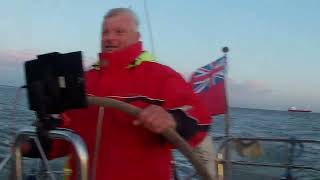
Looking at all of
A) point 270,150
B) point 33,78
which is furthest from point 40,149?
point 270,150

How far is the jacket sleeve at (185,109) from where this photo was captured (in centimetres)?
213

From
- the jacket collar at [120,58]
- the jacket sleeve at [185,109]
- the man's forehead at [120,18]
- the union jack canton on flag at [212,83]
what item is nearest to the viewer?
the jacket sleeve at [185,109]

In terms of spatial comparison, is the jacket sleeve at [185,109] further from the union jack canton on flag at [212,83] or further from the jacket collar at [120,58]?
the union jack canton on flag at [212,83]

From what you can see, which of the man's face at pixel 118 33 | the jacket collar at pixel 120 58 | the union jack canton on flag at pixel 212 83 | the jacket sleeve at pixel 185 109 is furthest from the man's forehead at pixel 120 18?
the union jack canton on flag at pixel 212 83

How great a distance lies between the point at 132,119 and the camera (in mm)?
2215

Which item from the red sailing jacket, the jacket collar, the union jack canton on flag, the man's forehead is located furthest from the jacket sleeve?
the union jack canton on flag

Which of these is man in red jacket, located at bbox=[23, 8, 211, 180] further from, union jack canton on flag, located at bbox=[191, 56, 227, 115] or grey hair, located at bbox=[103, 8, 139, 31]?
union jack canton on flag, located at bbox=[191, 56, 227, 115]

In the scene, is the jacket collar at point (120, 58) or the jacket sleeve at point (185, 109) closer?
the jacket sleeve at point (185, 109)

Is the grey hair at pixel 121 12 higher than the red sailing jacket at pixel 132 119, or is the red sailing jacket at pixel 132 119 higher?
the grey hair at pixel 121 12

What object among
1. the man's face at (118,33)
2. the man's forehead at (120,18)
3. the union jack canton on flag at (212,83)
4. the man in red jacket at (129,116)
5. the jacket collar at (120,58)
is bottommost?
the union jack canton on flag at (212,83)

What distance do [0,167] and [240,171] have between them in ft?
16.5

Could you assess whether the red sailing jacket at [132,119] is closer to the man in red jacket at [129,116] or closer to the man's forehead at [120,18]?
the man in red jacket at [129,116]

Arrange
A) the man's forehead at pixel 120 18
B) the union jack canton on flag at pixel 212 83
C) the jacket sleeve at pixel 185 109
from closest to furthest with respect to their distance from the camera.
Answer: the jacket sleeve at pixel 185 109, the man's forehead at pixel 120 18, the union jack canton on flag at pixel 212 83

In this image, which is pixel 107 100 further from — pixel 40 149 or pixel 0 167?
pixel 0 167
